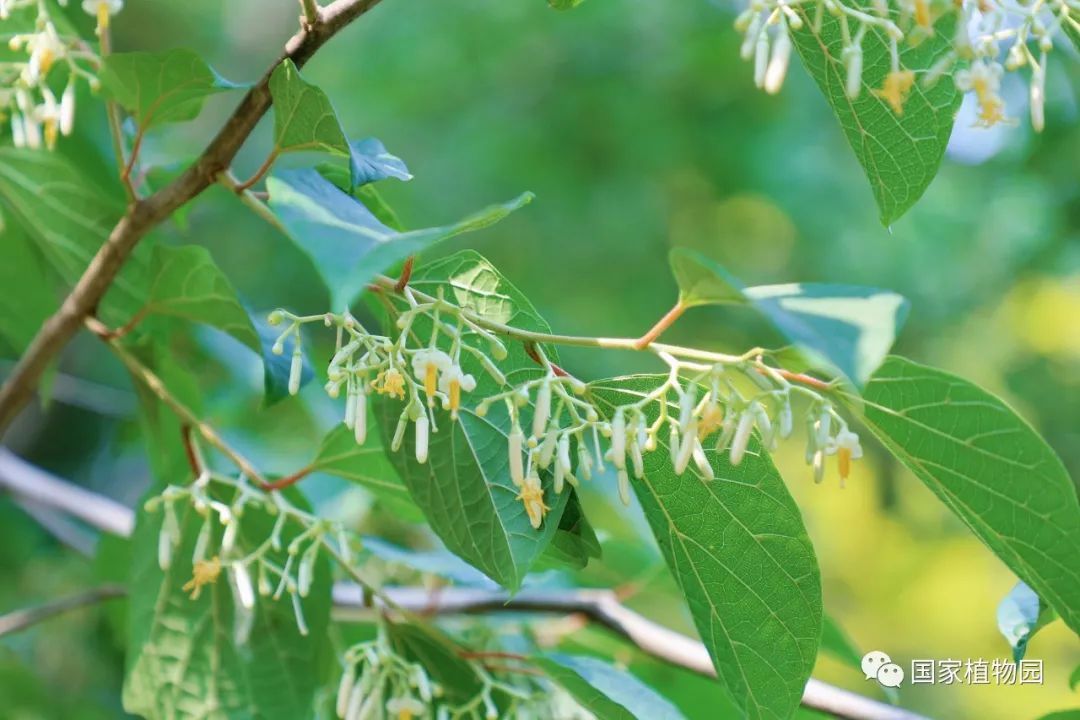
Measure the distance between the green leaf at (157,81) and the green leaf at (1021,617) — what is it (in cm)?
67

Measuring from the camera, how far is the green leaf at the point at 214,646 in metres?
0.86

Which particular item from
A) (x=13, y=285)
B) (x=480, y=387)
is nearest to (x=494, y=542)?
(x=480, y=387)

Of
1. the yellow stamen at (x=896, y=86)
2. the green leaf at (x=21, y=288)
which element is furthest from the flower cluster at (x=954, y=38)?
the green leaf at (x=21, y=288)

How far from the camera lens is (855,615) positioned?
2684 millimetres

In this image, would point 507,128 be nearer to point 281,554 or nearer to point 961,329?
point 961,329

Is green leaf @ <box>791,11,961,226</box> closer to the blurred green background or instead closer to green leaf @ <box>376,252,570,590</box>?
green leaf @ <box>376,252,570,590</box>

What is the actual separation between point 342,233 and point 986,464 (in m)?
0.39

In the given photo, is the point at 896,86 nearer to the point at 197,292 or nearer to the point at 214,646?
the point at 197,292

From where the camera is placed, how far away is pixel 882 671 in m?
0.93

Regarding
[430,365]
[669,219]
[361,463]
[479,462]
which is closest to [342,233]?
[430,365]

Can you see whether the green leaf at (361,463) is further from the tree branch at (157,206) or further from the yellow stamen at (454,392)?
the yellow stamen at (454,392)

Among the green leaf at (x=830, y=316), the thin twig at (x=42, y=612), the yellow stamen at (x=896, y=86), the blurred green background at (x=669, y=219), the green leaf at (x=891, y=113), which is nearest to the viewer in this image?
the green leaf at (x=830, y=316)

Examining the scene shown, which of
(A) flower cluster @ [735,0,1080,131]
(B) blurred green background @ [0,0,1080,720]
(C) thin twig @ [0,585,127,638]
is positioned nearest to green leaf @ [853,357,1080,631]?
(A) flower cluster @ [735,0,1080,131]

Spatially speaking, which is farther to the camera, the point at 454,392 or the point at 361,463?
the point at 361,463
